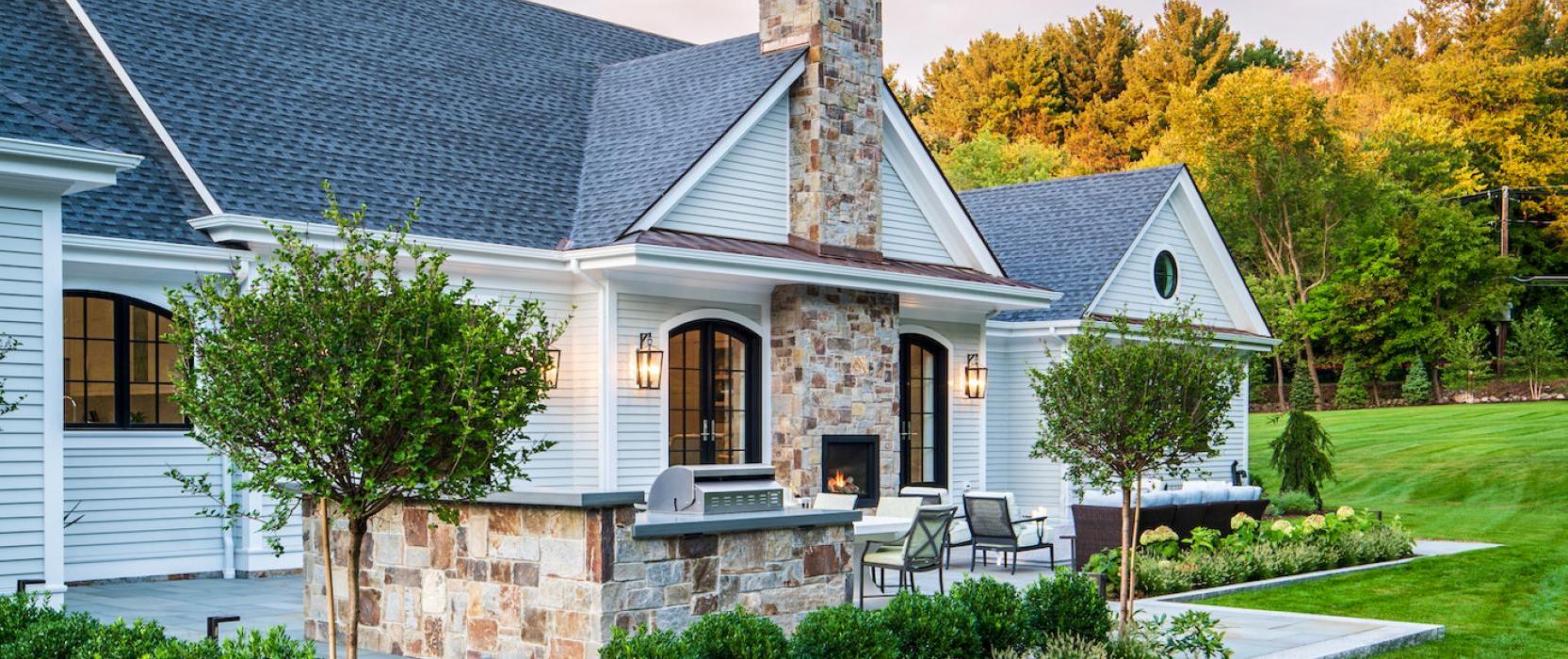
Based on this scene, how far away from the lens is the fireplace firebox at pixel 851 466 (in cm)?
1670

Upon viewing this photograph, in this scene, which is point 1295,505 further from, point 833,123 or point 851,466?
point 833,123

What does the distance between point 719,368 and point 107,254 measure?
21.5 feet

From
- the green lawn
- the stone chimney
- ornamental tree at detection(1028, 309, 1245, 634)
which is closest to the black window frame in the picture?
the green lawn

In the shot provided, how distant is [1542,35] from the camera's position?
52.3 meters

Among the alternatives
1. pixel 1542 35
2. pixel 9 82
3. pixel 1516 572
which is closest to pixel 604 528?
→ pixel 9 82

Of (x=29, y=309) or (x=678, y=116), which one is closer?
(x=29, y=309)

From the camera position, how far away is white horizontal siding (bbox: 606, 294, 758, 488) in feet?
51.5

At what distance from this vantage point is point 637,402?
1588 cm

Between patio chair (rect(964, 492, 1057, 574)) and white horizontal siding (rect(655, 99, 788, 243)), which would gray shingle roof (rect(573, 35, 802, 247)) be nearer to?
white horizontal siding (rect(655, 99, 788, 243))

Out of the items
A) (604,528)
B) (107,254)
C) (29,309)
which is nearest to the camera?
(604,528)

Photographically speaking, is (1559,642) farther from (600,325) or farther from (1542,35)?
(1542,35)

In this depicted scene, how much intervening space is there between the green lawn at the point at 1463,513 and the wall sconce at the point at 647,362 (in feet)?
20.2

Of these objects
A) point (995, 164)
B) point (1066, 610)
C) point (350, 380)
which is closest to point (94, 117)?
point (350, 380)

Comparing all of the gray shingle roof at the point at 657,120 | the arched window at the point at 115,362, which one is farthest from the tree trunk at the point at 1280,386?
the arched window at the point at 115,362
